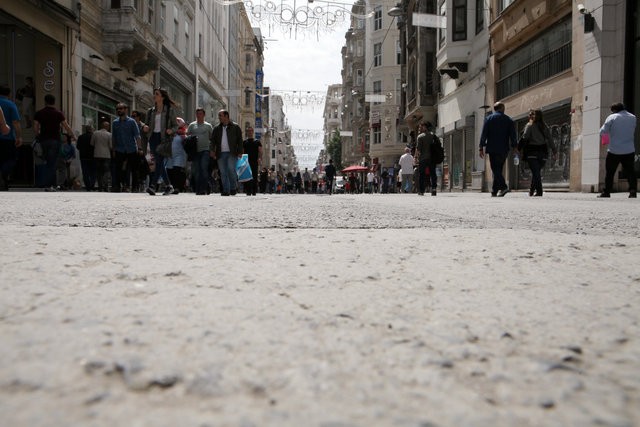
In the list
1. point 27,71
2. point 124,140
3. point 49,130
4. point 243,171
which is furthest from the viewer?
point 27,71

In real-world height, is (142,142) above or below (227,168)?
above

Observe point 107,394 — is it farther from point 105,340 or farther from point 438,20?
point 438,20

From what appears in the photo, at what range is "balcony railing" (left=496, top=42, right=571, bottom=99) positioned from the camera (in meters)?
14.6

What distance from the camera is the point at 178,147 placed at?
10664 millimetres

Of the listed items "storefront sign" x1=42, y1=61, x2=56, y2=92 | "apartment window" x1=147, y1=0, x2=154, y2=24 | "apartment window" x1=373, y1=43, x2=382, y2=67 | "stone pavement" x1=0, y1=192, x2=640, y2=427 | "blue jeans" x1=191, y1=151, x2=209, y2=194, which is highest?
"apartment window" x1=373, y1=43, x2=382, y2=67

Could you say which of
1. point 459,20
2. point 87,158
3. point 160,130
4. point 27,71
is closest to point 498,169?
point 160,130

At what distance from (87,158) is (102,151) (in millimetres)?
709

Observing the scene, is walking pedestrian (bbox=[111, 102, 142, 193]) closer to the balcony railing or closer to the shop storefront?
the shop storefront

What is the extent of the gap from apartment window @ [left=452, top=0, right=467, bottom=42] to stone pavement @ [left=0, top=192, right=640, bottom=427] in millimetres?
22822

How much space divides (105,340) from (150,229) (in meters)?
2.09

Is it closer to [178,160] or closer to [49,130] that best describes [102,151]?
[49,130]

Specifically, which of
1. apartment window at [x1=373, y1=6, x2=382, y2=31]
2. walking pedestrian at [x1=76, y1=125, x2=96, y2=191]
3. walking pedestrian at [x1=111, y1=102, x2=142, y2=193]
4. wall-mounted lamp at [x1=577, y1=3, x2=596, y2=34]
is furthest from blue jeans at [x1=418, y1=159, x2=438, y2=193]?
apartment window at [x1=373, y1=6, x2=382, y2=31]

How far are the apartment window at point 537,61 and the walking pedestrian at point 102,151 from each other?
1203cm

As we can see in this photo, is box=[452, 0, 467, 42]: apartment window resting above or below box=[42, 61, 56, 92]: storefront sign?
above
